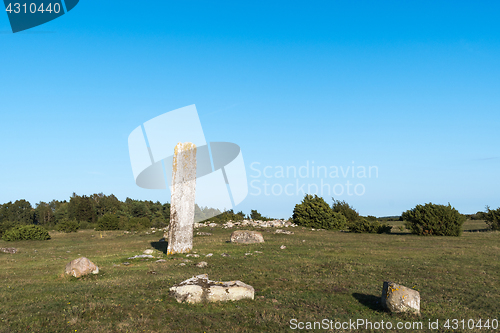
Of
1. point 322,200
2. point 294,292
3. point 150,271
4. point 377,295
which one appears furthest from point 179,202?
point 322,200

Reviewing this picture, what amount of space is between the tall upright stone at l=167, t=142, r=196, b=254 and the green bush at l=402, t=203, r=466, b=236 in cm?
2629

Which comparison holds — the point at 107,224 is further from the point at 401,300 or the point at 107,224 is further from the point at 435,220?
the point at 401,300

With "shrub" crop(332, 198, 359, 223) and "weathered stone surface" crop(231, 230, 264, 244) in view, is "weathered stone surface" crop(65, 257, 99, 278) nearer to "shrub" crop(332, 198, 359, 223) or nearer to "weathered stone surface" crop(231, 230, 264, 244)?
"weathered stone surface" crop(231, 230, 264, 244)

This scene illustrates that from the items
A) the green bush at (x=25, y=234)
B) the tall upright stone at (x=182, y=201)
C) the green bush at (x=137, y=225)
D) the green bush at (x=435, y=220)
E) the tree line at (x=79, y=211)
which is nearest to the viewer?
the tall upright stone at (x=182, y=201)

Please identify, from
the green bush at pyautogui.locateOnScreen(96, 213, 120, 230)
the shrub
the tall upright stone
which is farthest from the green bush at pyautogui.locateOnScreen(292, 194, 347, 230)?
the tall upright stone

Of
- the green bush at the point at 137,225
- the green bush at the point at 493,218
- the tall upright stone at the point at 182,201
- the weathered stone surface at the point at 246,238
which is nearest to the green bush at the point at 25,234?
the green bush at the point at 137,225

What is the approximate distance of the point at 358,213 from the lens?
2432 inches

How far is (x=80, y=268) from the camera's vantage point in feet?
47.4

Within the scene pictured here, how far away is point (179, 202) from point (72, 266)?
7696mm

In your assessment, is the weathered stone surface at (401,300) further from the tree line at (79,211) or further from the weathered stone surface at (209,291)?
the tree line at (79,211)

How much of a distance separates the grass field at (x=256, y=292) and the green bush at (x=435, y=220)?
15.1 metres

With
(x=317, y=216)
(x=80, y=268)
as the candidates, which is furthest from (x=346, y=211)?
(x=80, y=268)

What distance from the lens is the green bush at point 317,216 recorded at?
4756 cm

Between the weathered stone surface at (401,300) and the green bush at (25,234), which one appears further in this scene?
the green bush at (25,234)
